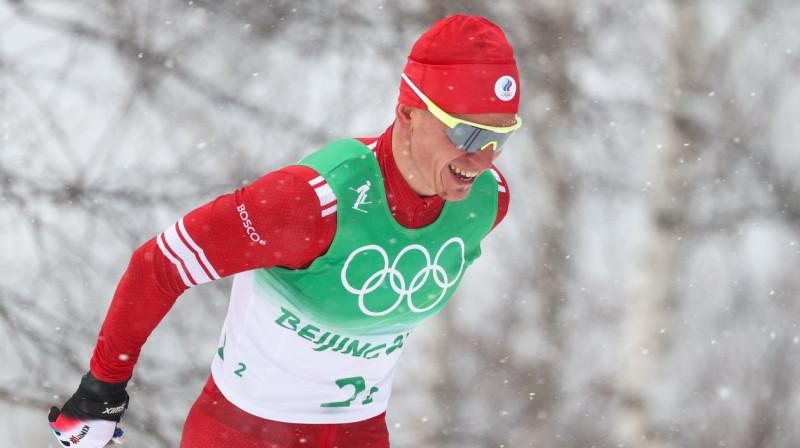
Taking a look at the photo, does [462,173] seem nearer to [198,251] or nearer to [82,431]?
[198,251]

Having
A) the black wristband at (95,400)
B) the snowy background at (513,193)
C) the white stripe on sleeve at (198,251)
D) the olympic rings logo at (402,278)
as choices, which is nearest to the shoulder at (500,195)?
the olympic rings logo at (402,278)

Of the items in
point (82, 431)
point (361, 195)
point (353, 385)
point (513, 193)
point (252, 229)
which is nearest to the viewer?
point (252, 229)

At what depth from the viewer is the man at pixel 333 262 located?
7.05 feet

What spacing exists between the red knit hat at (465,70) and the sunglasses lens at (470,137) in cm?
5

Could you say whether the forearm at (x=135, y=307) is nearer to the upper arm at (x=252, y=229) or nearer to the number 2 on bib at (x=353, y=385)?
the upper arm at (x=252, y=229)

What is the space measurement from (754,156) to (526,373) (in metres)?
2.03

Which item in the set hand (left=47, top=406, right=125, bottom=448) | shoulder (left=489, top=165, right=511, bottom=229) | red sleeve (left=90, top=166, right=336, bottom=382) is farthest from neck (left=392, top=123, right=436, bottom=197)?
hand (left=47, top=406, right=125, bottom=448)

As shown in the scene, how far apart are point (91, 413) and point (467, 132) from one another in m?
1.21

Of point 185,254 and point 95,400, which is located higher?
point 185,254

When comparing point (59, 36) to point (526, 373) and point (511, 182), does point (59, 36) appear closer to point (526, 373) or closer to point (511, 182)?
point (511, 182)

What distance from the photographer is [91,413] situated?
2.31 meters

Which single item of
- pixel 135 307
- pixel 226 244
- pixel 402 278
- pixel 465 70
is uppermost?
pixel 465 70

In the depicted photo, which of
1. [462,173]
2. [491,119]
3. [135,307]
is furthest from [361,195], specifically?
[135,307]

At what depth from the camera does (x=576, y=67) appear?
5.62 metres
